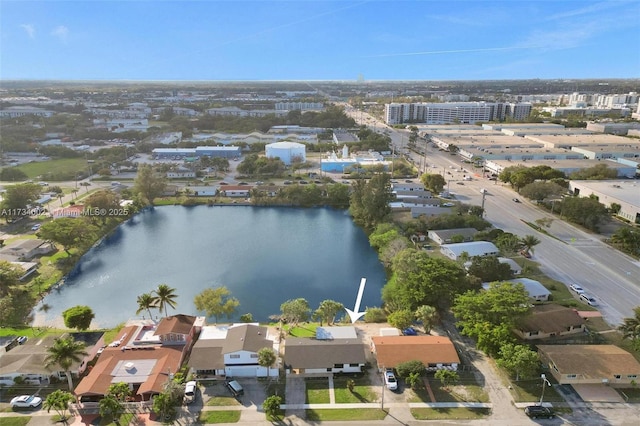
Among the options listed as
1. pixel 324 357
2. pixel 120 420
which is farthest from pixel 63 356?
pixel 324 357

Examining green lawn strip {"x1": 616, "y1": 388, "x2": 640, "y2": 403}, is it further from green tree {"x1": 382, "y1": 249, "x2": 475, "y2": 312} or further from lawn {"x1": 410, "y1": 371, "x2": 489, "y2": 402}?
green tree {"x1": 382, "y1": 249, "x2": 475, "y2": 312}

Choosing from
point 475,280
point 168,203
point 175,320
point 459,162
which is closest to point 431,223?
point 475,280

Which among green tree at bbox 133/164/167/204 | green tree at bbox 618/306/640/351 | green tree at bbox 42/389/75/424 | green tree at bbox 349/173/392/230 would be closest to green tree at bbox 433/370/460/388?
green tree at bbox 618/306/640/351

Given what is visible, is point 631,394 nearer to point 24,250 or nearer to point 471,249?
point 471,249

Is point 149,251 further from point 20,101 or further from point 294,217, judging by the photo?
point 20,101

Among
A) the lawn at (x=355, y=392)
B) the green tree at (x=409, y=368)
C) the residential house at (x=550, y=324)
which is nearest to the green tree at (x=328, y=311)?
the lawn at (x=355, y=392)
